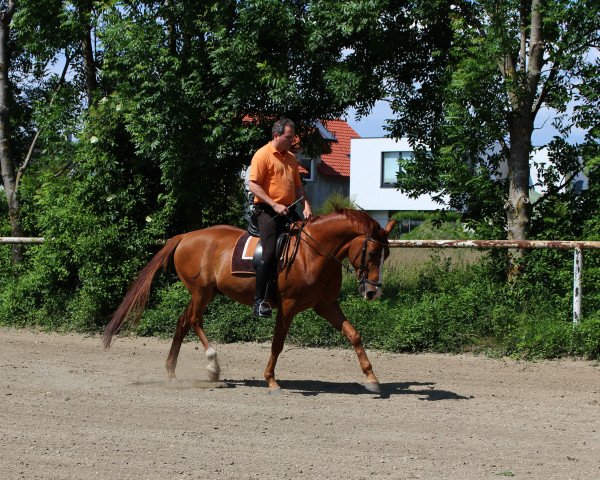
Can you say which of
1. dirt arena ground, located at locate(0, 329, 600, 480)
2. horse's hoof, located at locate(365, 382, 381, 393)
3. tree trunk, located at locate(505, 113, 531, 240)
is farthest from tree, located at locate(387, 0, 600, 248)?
horse's hoof, located at locate(365, 382, 381, 393)

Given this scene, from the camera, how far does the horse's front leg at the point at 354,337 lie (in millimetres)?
10047

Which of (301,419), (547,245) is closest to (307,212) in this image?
(301,419)

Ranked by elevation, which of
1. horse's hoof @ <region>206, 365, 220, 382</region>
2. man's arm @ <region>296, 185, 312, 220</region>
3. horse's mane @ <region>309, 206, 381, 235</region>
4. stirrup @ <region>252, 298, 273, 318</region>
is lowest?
horse's hoof @ <region>206, 365, 220, 382</region>

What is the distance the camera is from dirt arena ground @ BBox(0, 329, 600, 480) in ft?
22.1

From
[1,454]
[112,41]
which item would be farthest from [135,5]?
[1,454]

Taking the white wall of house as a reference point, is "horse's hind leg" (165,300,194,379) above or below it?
below

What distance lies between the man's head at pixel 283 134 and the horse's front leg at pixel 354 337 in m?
1.91

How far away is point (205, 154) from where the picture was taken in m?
15.5

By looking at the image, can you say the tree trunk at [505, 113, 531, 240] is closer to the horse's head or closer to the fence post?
the fence post

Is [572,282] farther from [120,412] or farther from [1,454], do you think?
[1,454]

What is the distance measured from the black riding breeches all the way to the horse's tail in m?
1.84

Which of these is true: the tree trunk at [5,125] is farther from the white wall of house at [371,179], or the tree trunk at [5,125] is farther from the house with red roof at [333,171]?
the white wall of house at [371,179]

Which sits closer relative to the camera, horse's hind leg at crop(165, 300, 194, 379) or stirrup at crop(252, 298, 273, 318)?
stirrup at crop(252, 298, 273, 318)

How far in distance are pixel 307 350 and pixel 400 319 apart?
1474mm
